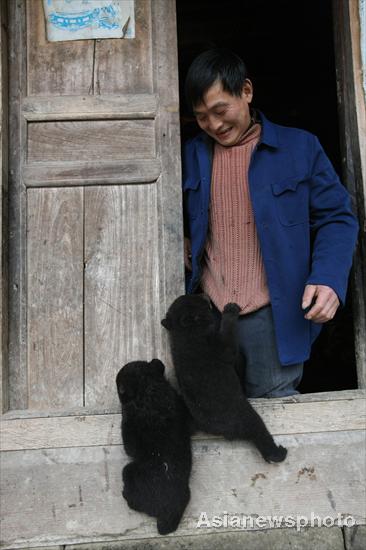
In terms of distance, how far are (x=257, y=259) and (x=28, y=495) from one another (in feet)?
5.16

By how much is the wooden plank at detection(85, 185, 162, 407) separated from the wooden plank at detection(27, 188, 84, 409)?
5 centimetres

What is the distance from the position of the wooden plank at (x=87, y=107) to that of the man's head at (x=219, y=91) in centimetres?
32

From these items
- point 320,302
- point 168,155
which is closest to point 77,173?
point 168,155

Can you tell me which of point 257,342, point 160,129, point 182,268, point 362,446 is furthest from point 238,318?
point 160,129

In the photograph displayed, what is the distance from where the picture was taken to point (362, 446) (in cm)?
261

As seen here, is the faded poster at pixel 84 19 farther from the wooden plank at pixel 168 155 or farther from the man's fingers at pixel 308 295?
the man's fingers at pixel 308 295

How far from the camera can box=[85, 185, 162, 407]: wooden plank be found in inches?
108

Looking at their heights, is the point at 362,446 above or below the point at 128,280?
below

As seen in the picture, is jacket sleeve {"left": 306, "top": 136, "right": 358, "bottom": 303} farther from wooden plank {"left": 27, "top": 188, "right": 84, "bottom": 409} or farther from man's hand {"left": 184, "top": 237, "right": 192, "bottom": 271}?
wooden plank {"left": 27, "top": 188, "right": 84, "bottom": 409}

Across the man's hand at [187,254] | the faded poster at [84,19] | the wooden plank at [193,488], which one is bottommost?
the wooden plank at [193,488]

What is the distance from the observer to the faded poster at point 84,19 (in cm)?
286

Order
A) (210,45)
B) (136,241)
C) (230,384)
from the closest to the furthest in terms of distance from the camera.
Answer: (230,384)
(136,241)
(210,45)

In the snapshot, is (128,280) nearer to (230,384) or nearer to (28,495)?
(230,384)

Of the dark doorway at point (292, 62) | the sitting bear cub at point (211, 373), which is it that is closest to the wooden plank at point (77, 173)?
the sitting bear cub at point (211, 373)
